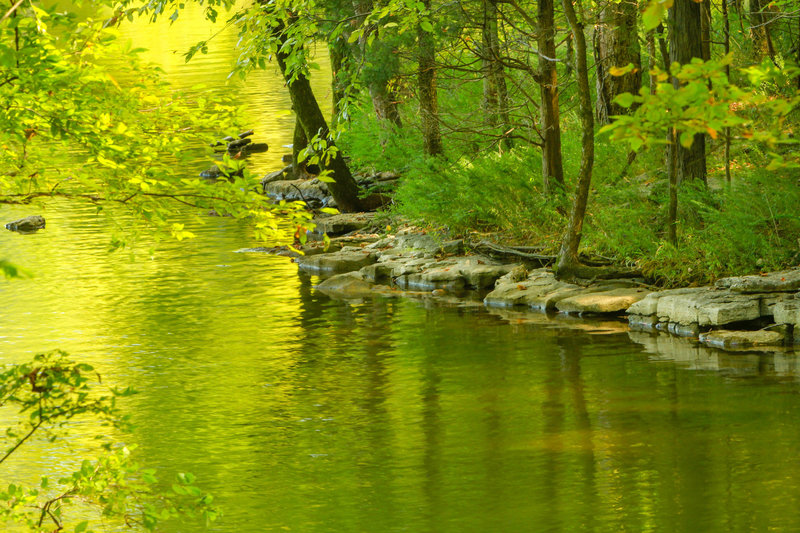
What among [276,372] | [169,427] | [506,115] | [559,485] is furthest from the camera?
[506,115]

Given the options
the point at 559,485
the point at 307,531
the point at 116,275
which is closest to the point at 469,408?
the point at 559,485

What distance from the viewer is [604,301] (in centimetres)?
1245

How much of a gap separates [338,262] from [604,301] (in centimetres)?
528

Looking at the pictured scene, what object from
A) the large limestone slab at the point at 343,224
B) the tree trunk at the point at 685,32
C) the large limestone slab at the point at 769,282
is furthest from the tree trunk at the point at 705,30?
the large limestone slab at the point at 343,224

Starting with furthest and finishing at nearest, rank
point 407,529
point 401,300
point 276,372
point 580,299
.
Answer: point 401,300, point 580,299, point 276,372, point 407,529

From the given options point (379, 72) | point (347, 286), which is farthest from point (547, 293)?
point (379, 72)

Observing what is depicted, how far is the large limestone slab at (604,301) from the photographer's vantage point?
12.3 metres

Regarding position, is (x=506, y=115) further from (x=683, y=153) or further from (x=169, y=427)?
(x=169, y=427)

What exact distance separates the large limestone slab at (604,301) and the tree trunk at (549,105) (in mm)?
2454

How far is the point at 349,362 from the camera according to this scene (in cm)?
1119

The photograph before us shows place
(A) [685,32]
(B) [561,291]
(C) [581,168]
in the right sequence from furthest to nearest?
(B) [561,291], (C) [581,168], (A) [685,32]

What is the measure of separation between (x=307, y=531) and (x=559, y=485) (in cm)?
191

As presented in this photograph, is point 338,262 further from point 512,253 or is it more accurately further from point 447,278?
point 512,253

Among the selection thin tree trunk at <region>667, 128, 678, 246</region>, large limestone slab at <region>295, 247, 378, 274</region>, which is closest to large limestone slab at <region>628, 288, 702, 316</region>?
thin tree trunk at <region>667, 128, 678, 246</region>
